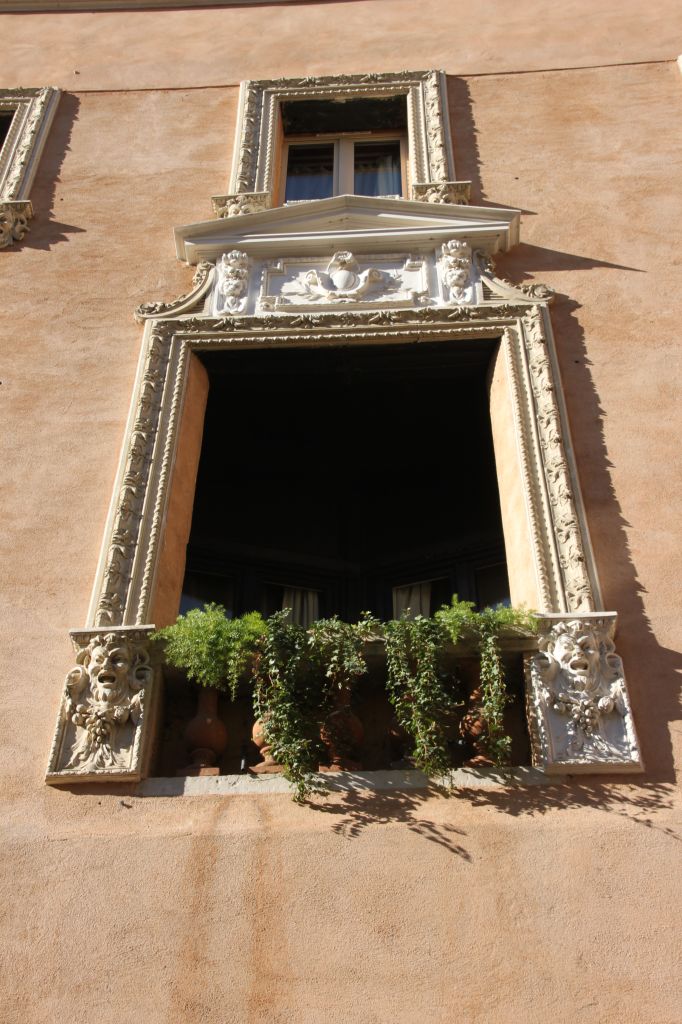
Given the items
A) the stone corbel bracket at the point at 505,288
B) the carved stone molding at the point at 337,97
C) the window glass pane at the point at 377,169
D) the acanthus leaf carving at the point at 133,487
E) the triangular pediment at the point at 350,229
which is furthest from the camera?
the window glass pane at the point at 377,169

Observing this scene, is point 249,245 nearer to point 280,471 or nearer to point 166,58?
point 280,471

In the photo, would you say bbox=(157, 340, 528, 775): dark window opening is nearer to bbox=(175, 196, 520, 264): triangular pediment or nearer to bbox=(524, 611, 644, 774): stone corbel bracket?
bbox=(175, 196, 520, 264): triangular pediment

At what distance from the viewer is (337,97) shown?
11602 mm

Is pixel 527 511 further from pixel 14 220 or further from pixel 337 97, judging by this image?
pixel 337 97

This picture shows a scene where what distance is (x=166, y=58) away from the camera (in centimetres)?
1230

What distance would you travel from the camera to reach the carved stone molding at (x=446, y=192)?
10.1 m

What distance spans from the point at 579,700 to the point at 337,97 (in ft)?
26.4

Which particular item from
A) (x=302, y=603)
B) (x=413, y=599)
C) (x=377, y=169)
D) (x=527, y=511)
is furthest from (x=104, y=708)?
(x=377, y=169)

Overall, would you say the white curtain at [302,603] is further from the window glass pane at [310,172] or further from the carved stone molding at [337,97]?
the window glass pane at [310,172]

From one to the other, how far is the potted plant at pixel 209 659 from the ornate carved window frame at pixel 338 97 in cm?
517

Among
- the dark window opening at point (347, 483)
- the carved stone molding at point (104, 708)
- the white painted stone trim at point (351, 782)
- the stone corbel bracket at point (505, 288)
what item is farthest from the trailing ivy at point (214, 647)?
the stone corbel bracket at point (505, 288)

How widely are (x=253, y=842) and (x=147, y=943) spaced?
75cm

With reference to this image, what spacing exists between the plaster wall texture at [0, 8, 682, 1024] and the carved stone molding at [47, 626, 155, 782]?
0.18m

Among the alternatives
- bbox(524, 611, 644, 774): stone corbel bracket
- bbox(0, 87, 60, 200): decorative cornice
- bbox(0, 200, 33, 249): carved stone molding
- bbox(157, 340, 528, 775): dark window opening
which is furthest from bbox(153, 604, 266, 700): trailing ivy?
bbox(0, 87, 60, 200): decorative cornice
